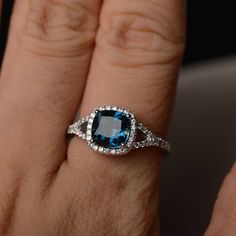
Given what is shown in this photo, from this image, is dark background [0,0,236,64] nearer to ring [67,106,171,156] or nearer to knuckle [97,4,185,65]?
knuckle [97,4,185,65]

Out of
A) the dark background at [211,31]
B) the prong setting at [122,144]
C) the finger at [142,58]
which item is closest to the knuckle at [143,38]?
the finger at [142,58]

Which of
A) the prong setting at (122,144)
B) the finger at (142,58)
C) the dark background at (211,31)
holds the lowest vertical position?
the prong setting at (122,144)

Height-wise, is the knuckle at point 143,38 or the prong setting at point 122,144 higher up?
the knuckle at point 143,38

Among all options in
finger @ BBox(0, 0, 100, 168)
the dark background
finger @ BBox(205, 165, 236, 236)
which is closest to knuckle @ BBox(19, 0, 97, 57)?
finger @ BBox(0, 0, 100, 168)

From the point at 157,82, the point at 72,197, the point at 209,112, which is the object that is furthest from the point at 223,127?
the point at 72,197

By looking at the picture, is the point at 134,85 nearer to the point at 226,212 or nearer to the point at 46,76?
the point at 46,76

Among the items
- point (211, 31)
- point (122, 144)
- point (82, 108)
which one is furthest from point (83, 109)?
point (211, 31)

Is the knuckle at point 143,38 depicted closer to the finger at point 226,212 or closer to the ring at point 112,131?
the ring at point 112,131

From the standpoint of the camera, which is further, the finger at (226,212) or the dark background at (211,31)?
the dark background at (211,31)
